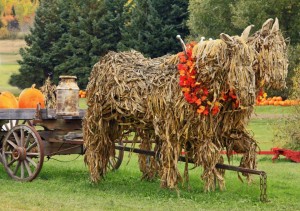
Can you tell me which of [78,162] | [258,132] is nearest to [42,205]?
[78,162]

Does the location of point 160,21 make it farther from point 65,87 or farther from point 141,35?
point 65,87

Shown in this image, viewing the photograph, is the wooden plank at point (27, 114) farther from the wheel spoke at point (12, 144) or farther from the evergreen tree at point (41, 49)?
the evergreen tree at point (41, 49)

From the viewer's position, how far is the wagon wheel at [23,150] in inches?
492

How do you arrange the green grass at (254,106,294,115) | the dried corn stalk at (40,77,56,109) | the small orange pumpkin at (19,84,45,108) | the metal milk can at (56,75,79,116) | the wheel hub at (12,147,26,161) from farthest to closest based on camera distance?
the green grass at (254,106,294,115) → the dried corn stalk at (40,77,56,109) → the small orange pumpkin at (19,84,45,108) → the metal milk can at (56,75,79,116) → the wheel hub at (12,147,26,161)

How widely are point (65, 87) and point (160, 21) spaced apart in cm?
3417

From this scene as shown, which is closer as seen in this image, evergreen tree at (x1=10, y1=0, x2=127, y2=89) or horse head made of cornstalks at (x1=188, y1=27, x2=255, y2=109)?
horse head made of cornstalks at (x1=188, y1=27, x2=255, y2=109)

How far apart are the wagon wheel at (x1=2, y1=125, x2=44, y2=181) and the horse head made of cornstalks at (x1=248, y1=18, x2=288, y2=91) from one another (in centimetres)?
400

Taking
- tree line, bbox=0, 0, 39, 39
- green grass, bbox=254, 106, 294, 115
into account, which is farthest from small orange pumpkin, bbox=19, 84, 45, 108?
tree line, bbox=0, 0, 39, 39

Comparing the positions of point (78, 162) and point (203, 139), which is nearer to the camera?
point (203, 139)

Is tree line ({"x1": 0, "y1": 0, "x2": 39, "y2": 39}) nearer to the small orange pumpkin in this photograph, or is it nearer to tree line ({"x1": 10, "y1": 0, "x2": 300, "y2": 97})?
tree line ({"x1": 10, "y1": 0, "x2": 300, "y2": 97})

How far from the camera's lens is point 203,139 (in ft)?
35.5

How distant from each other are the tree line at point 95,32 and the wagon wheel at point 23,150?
29707mm

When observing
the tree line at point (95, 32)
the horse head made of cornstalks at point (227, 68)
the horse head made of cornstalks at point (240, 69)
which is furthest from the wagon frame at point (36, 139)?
the tree line at point (95, 32)

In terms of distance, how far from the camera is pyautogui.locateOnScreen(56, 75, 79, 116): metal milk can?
42.7ft
